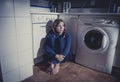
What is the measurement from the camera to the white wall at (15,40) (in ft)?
3.98

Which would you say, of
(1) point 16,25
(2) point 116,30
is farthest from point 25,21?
(2) point 116,30

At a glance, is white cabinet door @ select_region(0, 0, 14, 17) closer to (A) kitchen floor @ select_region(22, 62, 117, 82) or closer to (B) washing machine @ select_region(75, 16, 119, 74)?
(A) kitchen floor @ select_region(22, 62, 117, 82)

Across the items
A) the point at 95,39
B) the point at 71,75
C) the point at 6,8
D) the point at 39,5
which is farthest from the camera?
the point at 39,5

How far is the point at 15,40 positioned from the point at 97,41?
121cm

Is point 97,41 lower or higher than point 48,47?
higher

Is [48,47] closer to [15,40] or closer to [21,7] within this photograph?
[15,40]

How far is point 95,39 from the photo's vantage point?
1.80 meters

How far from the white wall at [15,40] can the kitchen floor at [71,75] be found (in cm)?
21

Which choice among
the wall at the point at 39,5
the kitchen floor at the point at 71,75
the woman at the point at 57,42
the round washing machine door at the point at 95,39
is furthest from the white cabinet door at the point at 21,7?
the round washing machine door at the point at 95,39

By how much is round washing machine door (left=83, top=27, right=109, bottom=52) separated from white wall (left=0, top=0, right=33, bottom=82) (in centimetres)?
94

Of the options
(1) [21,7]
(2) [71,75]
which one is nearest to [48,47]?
(2) [71,75]

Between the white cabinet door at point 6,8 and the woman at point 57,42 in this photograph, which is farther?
the woman at point 57,42

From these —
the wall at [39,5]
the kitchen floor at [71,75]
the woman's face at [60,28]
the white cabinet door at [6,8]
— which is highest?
the wall at [39,5]

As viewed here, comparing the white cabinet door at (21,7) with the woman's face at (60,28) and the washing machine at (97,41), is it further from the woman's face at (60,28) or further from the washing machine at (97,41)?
the washing machine at (97,41)
